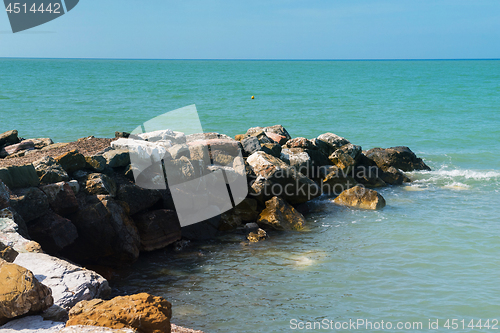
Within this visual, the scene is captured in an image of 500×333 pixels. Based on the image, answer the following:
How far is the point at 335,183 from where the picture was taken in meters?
12.6

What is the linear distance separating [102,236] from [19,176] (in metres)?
1.78

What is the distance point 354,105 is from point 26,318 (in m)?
37.9

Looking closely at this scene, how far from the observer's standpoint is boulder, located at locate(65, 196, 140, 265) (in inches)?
291

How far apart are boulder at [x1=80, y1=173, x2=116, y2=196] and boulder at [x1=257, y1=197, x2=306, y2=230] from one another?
3467 millimetres

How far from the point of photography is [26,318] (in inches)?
165

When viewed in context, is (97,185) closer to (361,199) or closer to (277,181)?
(277,181)

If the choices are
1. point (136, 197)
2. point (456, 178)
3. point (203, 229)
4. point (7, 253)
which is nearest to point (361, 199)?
point (203, 229)

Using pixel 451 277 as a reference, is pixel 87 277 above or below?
above

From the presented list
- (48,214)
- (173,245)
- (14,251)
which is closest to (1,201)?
(48,214)

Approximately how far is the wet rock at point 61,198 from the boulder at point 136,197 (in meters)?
1.02

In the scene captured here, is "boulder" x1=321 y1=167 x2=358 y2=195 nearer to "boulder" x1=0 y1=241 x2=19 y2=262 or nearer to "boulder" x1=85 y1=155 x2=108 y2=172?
"boulder" x1=85 y1=155 x2=108 y2=172

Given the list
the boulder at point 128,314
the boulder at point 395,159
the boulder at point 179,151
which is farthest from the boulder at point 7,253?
the boulder at point 395,159

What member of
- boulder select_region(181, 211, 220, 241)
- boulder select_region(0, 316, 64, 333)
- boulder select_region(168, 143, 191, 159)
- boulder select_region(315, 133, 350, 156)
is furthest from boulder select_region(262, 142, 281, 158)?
boulder select_region(0, 316, 64, 333)

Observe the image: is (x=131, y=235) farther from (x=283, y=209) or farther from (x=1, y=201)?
(x=283, y=209)
